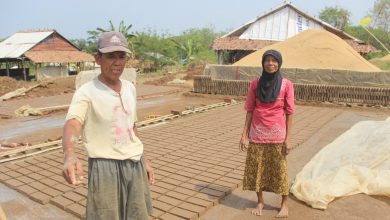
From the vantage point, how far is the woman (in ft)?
9.50

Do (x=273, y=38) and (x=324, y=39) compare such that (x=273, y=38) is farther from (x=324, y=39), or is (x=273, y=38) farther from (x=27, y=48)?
(x=27, y=48)

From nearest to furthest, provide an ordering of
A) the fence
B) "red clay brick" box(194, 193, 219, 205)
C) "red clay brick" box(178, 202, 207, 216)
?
"red clay brick" box(178, 202, 207, 216) → "red clay brick" box(194, 193, 219, 205) → the fence

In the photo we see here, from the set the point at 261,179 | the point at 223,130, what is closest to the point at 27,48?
the point at 223,130

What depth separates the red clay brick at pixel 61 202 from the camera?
3.30 m

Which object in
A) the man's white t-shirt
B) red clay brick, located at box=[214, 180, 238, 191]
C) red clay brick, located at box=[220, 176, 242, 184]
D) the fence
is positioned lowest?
red clay brick, located at box=[214, 180, 238, 191]

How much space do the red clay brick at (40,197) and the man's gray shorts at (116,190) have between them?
177 cm

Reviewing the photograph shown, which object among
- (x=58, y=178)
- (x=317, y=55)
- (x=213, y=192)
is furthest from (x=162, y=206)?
(x=317, y=55)

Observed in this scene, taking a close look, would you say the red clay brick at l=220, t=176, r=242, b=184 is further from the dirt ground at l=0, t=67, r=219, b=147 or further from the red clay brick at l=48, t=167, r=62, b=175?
the dirt ground at l=0, t=67, r=219, b=147

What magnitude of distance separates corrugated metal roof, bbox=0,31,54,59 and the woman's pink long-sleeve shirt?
22376mm

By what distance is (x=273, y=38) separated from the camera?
1917 centimetres

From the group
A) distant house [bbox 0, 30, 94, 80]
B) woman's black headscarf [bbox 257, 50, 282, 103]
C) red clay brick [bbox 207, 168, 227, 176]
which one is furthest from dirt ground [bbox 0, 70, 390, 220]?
distant house [bbox 0, 30, 94, 80]

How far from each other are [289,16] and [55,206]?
18.1 meters

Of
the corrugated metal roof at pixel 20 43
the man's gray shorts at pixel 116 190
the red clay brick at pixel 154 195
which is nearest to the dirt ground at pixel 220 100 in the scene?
the red clay brick at pixel 154 195

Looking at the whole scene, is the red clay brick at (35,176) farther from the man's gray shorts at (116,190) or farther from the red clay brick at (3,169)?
the man's gray shorts at (116,190)
